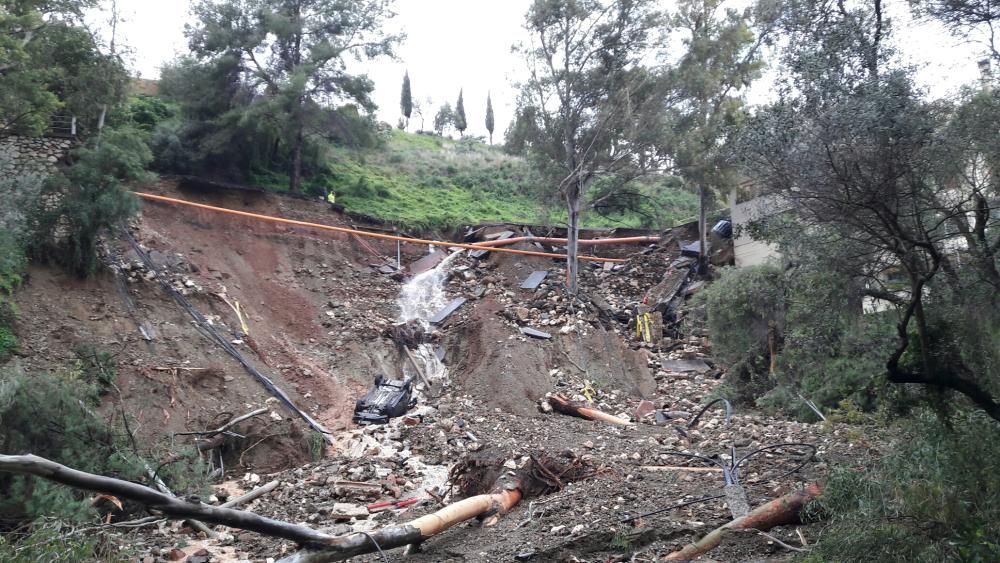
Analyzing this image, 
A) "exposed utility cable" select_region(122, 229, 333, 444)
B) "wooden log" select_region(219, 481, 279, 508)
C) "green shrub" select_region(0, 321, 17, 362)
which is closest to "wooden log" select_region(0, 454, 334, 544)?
"wooden log" select_region(219, 481, 279, 508)

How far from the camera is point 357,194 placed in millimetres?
23359

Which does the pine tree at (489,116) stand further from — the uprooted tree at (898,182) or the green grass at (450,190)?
the uprooted tree at (898,182)

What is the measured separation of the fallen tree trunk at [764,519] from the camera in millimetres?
6219

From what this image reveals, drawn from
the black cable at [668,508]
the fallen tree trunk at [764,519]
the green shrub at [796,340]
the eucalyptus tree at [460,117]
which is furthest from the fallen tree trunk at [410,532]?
the eucalyptus tree at [460,117]

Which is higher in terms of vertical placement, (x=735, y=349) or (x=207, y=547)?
(x=735, y=349)

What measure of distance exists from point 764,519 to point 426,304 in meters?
12.3

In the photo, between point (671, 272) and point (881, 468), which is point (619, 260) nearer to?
point (671, 272)

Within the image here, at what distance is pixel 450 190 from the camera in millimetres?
28078

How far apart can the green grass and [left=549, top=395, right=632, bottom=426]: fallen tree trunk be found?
819 centimetres

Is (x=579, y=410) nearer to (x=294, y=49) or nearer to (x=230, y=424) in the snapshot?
(x=230, y=424)

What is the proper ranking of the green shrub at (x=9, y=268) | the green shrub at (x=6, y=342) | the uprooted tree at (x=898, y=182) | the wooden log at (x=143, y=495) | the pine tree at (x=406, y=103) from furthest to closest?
1. the pine tree at (x=406, y=103)
2. the green shrub at (x=6, y=342)
3. the green shrub at (x=9, y=268)
4. the uprooted tree at (x=898, y=182)
5. the wooden log at (x=143, y=495)

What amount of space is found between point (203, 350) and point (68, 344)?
7.00 ft

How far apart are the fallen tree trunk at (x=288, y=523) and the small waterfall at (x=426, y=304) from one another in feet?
24.4

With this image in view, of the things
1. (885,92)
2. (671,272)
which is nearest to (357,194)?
(671,272)
